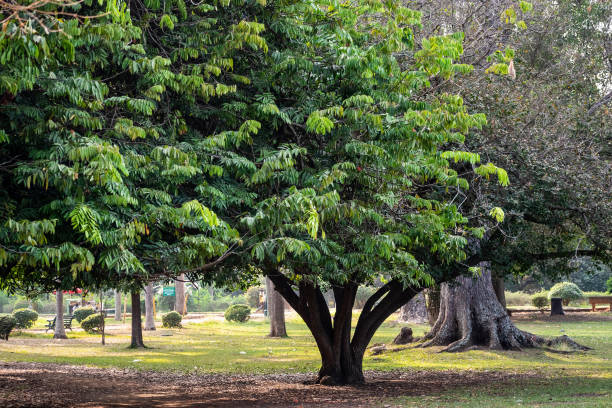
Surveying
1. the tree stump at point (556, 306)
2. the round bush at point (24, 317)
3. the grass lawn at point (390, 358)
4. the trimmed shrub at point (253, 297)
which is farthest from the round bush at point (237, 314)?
the trimmed shrub at point (253, 297)

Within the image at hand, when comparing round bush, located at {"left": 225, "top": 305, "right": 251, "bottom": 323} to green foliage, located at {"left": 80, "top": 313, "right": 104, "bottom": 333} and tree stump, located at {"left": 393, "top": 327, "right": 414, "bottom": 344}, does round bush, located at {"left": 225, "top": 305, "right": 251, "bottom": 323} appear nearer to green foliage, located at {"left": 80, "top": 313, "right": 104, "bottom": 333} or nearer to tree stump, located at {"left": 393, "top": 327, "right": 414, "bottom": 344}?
green foliage, located at {"left": 80, "top": 313, "right": 104, "bottom": 333}

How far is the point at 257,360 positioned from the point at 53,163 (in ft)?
52.0

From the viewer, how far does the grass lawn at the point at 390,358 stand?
13305 millimetres

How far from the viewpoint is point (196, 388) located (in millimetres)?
15648

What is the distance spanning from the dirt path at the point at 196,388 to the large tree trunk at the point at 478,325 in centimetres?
446

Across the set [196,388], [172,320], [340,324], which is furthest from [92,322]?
[340,324]

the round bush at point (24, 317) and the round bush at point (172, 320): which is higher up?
the round bush at point (24, 317)

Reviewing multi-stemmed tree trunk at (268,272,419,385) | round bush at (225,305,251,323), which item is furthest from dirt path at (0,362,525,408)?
round bush at (225,305,251,323)

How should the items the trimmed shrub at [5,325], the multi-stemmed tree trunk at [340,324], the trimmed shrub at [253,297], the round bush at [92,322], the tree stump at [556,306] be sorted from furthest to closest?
the trimmed shrub at [253,297] → the tree stump at [556,306] → the round bush at [92,322] → the trimmed shrub at [5,325] → the multi-stemmed tree trunk at [340,324]

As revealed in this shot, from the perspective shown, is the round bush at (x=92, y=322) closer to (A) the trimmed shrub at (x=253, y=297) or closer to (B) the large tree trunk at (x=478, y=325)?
(B) the large tree trunk at (x=478, y=325)

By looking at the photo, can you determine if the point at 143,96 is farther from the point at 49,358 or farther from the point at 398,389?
the point at 49,358

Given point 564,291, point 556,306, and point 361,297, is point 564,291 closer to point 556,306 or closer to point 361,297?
point 556,306

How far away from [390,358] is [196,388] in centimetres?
824

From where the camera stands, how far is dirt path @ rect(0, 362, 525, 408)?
42.9ft
